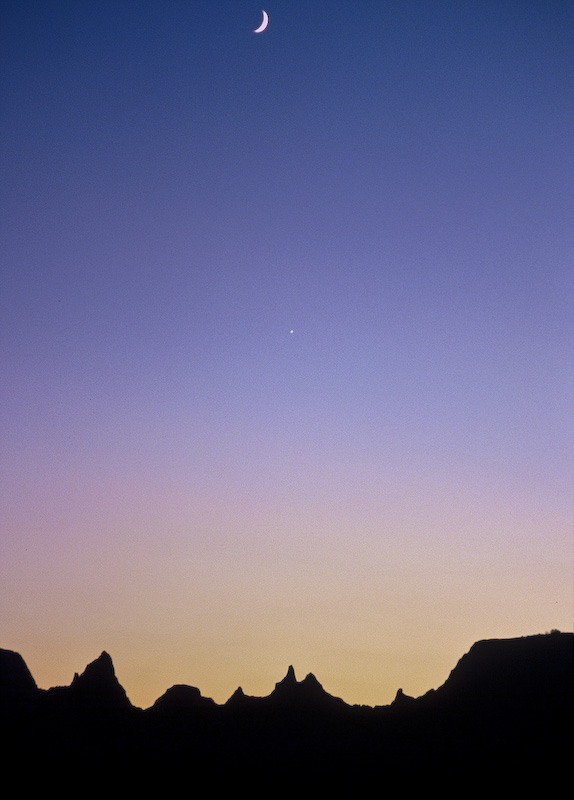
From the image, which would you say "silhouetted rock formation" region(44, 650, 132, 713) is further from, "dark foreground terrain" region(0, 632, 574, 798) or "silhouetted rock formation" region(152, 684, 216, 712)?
"silhouetted rock formation" region(152, 684, 216, 712)

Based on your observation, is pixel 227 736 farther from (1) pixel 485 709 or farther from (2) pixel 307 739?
(1) pixel 485 709

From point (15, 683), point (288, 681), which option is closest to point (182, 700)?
point (288, 681)

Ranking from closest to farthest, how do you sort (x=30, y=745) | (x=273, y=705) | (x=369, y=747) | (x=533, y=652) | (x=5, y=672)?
(x=533, y=652), (x=369, y=747), (x=30, y=745), (x=273, y=705), (x=5, y=672)

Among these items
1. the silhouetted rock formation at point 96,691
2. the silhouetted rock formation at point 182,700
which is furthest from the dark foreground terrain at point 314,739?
the silhouetted rock formation at point 96,691

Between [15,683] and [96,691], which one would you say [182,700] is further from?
[15,683]

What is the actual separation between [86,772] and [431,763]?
105 ft

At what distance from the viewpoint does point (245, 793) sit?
54656 mm

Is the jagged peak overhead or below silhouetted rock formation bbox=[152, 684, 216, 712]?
overhead

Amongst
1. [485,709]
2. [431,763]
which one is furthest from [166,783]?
[485,709]

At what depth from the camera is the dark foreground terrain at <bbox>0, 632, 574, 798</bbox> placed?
160 ft

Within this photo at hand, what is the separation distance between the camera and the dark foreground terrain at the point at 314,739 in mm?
48750

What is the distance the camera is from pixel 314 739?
60.3 metres

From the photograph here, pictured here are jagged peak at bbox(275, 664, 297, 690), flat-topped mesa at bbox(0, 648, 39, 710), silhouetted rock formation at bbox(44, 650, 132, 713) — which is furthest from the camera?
silhouetted rock formation at bbox(44, 650, 132, 713)

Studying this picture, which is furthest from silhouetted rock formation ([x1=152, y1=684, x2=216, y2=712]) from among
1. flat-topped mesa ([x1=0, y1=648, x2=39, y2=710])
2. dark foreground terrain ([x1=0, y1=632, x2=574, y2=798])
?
flat-topped mesa ([x1=0, y1=648, x2=39, y2=710])
